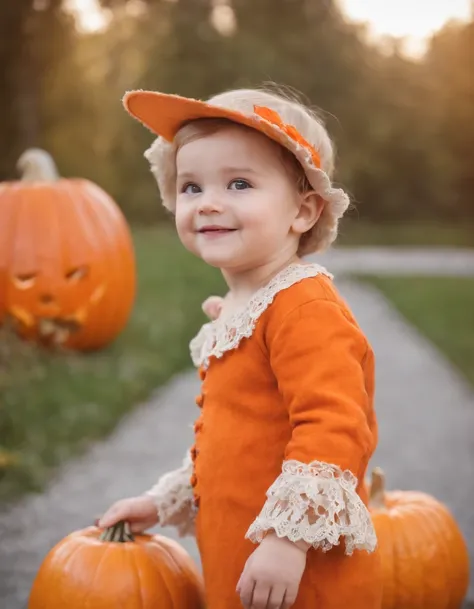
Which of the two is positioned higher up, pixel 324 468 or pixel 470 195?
pixel 470 195

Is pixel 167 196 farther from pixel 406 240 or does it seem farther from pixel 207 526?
pixel 406 240

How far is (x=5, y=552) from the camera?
2967 mm

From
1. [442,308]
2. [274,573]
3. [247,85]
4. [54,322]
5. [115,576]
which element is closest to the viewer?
[274,573]

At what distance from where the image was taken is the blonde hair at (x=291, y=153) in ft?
6.20

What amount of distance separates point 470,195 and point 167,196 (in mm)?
22262

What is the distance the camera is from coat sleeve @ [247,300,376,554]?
165cm

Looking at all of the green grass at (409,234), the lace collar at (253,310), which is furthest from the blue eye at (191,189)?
the green grass at (409,234)

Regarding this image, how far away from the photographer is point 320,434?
165 cm

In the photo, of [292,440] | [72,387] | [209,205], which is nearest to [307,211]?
[209,205]

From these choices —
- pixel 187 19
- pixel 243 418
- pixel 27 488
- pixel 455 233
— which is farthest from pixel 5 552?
pixel 187 19

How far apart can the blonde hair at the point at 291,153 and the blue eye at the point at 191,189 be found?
10 centimetres

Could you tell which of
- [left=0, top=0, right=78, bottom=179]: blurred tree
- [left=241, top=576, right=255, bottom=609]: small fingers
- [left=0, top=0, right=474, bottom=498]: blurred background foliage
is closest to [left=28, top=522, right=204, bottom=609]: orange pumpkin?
[left=241, top=576, right=255, bottom=609]: small fingers

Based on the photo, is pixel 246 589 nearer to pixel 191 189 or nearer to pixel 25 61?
pixel 191 189

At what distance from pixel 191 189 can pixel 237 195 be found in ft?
0.44
